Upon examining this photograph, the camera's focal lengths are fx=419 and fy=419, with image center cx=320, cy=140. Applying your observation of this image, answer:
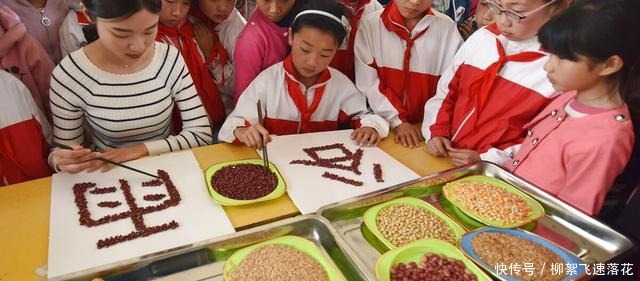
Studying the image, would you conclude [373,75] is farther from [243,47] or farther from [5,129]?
[5,129]

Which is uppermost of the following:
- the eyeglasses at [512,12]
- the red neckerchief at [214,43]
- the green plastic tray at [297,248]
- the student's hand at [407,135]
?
the eyeglasses at [512,12]

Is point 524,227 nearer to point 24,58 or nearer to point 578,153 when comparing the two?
point 578,153

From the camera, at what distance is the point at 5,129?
61.6 inches

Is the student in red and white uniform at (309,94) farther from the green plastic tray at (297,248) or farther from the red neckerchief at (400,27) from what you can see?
the green plastic tray at (297,248)

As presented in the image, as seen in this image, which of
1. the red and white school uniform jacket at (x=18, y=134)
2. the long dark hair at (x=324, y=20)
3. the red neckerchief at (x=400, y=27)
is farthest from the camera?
the red neckerchief at (x=400, y=27)

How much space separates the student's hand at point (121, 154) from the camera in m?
1.48

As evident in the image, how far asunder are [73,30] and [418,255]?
5.93 feet

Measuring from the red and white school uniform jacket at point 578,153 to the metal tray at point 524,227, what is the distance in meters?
0.07

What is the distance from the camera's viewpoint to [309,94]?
198 centimetres

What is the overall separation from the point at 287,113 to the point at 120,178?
0.81 meters

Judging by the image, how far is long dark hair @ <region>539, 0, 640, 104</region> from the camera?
4.16 ft

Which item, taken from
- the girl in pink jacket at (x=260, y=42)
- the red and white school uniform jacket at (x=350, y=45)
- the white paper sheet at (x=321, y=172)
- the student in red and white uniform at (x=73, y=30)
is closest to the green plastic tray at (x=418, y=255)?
the white paper sheet at (x=321, y=172)

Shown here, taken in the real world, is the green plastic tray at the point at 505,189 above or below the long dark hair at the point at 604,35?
below

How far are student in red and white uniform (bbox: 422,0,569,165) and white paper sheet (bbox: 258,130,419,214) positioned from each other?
0.27m
